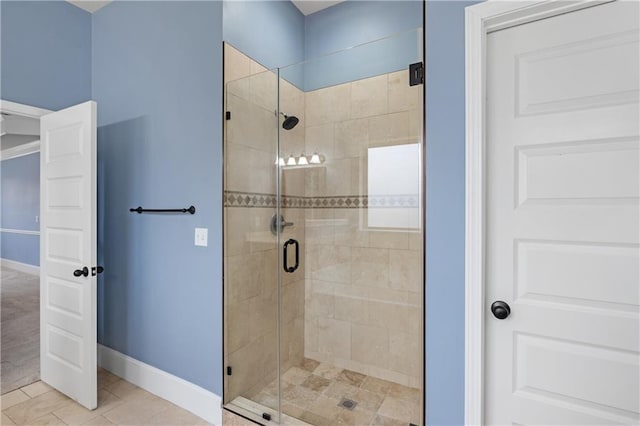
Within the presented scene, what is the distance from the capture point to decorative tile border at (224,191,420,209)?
2025 millimetres

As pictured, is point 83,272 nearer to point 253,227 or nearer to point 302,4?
point 253,227

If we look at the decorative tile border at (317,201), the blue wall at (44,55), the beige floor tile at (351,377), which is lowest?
the beige floor tile at (351,377)

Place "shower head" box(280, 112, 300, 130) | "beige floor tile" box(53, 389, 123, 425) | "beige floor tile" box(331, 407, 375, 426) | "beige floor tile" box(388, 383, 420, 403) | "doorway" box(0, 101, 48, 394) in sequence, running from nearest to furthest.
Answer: "beige floor tile" box(388, 383, 420, 403)
"beige floor tile" box(331, 407, 375, 426)
"beige floor tile" box(53, 389, 123, 425)
"shower head" box(280, 112, 300, 130)
"doorway" box(0, 101, 48, 394)

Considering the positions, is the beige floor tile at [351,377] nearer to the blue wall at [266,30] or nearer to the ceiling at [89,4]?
the blue wall at [266,30]

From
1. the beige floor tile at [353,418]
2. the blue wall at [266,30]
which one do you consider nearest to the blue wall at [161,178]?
the blue wall at [266,30]

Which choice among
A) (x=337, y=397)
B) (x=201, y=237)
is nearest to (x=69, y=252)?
(x=201, y=237)

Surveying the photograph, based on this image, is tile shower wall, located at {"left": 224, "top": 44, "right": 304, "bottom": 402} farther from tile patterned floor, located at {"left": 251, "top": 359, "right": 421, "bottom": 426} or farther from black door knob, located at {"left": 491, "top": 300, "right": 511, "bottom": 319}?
black door knob, located at {"left": 491, "top": 300, "right": 511, "bottom": 319}

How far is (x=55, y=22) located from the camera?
8.14 ft

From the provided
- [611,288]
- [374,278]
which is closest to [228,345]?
[374,278]

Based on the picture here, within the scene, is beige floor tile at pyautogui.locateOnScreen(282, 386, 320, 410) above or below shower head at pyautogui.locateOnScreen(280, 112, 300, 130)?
below

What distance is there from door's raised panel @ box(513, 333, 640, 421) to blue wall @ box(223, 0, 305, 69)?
7.99 feet

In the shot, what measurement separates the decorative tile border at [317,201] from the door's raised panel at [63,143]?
3.86 ft

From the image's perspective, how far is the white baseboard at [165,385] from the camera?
1.99 m

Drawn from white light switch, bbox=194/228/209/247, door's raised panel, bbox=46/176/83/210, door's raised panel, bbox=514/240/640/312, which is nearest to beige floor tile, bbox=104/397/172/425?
white light switch, bbox=194/228/209/247
